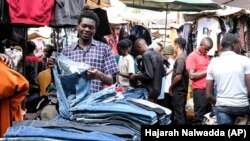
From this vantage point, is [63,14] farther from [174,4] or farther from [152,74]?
[174,4]

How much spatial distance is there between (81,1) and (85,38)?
1.81 m

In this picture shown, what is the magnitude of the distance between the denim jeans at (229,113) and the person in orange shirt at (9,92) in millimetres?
3306

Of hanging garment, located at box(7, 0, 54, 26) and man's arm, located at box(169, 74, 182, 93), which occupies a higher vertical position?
hanging garment, located at box(7, 0, 54, 26)

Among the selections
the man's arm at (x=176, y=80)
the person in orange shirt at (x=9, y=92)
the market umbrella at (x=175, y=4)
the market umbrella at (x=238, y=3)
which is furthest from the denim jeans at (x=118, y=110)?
the market umbrella at (x=175, y=4)

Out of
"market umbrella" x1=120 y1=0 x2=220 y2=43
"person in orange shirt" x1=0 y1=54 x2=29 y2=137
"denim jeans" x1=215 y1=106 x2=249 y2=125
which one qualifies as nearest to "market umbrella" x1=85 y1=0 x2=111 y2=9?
"denim jeans" x1=215 y1=106 x2=249 y2=125

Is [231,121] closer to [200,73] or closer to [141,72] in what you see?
[200,73]

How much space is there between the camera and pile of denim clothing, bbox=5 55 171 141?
2.40 m

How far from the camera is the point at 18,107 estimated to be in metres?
3.42

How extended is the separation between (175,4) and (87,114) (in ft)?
28.5

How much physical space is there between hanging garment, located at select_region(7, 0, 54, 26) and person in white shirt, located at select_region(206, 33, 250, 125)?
A: 2.32 meters

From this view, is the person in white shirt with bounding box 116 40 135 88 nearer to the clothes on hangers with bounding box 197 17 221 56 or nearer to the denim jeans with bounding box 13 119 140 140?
the clothes on hangers with bounding box 197 17 221 56

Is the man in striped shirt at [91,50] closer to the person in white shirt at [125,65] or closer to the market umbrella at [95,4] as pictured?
the market umbrella at [95,4]

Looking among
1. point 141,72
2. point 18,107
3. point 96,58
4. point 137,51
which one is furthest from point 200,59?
point 18,107

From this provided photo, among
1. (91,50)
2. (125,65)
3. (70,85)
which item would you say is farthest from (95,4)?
(70,85)
